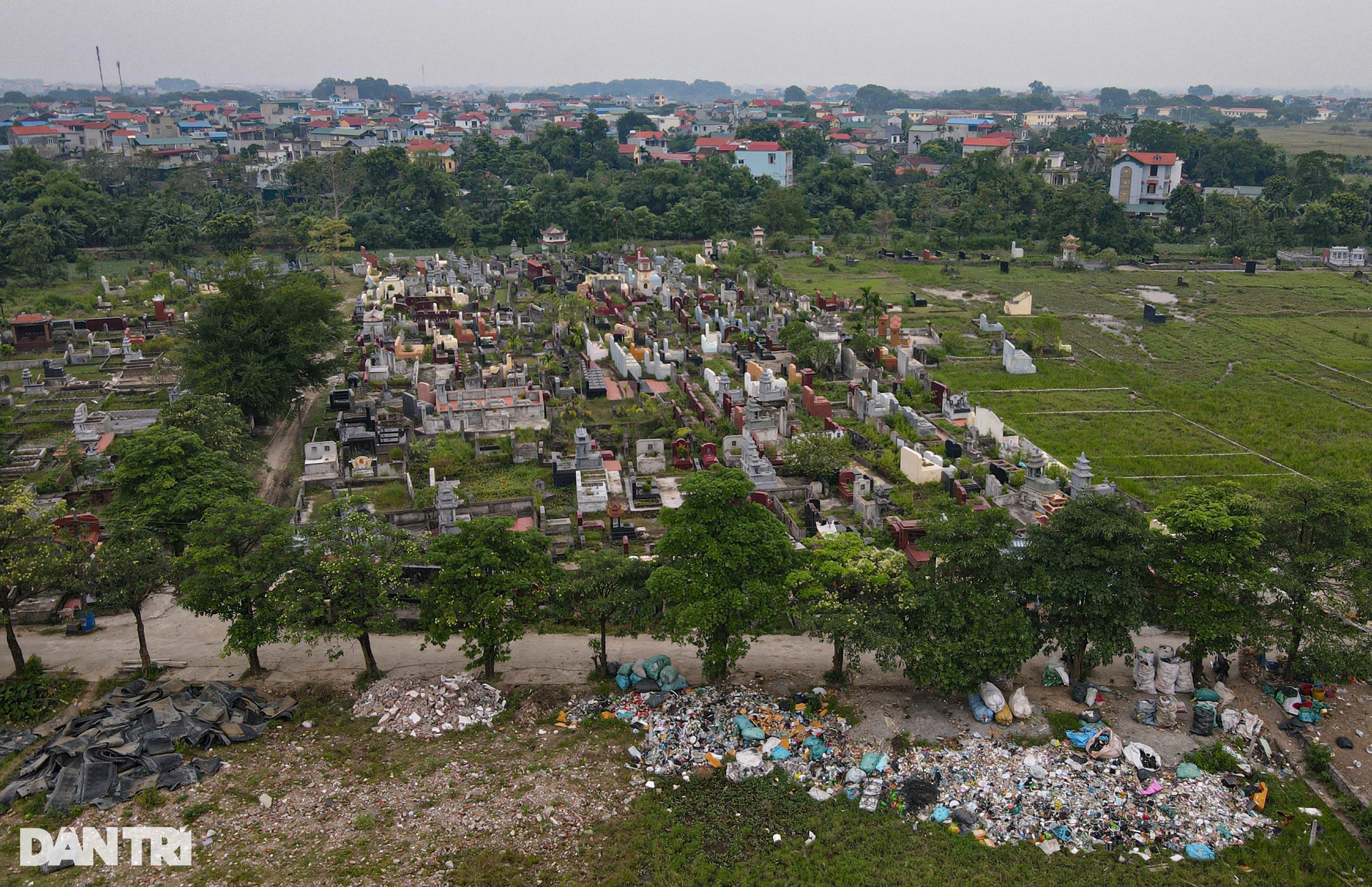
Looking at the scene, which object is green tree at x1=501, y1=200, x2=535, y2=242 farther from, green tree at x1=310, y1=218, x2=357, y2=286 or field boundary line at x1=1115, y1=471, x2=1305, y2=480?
field boundary line at x1=1115, y1=471, x2=1305, y2=480

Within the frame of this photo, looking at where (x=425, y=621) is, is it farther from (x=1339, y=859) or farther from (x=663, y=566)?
(x=1339, y=859)

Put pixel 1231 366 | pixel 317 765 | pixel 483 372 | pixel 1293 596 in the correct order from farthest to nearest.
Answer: pixel 1231 366 < pixel 483 372 < pixel 1293 596 < pixel 317 765

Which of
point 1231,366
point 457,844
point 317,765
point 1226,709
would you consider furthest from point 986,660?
point 1231,366

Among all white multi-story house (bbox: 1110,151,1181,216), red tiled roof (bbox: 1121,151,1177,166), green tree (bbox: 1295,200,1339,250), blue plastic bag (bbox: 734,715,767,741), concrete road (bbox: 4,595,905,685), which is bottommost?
concrete road (bbox: 4,595,905,685)

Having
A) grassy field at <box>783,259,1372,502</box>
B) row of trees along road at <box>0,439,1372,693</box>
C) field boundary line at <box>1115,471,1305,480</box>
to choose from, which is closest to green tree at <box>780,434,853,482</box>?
grassy field at <box>783,259,1372,502</box>


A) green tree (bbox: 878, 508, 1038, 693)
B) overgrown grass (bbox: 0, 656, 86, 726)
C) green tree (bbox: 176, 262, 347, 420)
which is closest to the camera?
green tree (bbox: 878, 508, 1038, 693)

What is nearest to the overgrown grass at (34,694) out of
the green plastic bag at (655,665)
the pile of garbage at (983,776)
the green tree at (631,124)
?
the pile of garbage at (983,776)

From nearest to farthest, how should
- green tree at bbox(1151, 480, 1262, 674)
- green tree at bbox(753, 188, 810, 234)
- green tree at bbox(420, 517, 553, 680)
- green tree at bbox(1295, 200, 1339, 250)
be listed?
green tree at bbox(1151, 480, 1262, 674) < green tree at bbox(420, 517, 553, 680) < green tree at bbox(1295, 200, 1339, 250) < green tree at bbox(753, 188, 810, 234)
